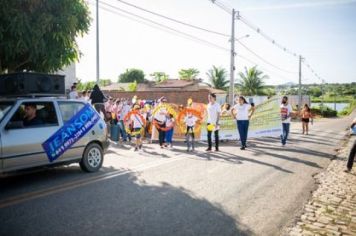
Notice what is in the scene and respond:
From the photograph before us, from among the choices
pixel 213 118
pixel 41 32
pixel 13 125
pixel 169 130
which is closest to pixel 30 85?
pixel 13 125

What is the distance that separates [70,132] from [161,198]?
9.32 ft

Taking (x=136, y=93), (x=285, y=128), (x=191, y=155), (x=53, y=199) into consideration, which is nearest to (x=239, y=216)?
(x=53, y=199)

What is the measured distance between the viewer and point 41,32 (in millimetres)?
9484

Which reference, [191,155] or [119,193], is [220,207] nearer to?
[119,193]

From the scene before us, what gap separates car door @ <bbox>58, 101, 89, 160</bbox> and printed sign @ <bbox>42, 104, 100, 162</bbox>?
75 mm

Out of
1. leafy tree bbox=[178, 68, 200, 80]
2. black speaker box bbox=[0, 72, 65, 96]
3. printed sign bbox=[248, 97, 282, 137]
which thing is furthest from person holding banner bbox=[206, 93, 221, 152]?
leafy tree bbox=[178, 68, 200, 80]

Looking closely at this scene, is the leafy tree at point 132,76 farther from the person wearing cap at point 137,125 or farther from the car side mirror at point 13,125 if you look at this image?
the car side mirror at point 13,125

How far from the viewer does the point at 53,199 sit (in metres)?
5.99

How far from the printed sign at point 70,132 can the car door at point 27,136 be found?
0.13m

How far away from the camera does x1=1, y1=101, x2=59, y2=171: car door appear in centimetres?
646

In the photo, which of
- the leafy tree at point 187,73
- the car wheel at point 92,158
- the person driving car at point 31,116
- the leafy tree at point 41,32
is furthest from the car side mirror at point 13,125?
the leafy tree at point 187,73

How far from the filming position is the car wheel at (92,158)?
8.12 m

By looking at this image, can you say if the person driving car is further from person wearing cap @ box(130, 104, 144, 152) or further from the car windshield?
person wearing cap @ box(130, 104, 144, 152)

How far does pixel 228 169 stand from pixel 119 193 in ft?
10.8
